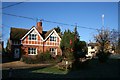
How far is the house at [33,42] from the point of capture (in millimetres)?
46500

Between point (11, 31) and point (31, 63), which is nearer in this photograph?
point (31, 63)

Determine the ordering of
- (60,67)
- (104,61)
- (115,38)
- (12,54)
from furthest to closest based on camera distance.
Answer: (115,38)
(12,54)
(104,61)
(60,67)

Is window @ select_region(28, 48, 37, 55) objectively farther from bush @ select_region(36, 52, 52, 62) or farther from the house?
bush @ select_region(36, 52, 52, 62)

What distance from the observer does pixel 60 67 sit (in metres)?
30.2

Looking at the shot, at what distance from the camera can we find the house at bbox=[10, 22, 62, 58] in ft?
153

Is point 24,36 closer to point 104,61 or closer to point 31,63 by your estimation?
point 31,63

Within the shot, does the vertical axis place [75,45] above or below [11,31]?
below

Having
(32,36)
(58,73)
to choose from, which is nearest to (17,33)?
(32,36)

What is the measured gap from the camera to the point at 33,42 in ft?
158

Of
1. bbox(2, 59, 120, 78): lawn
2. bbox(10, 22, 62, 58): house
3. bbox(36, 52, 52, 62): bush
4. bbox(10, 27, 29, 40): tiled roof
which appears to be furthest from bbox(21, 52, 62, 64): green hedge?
bbox(2, 59, 120, 78): lawn

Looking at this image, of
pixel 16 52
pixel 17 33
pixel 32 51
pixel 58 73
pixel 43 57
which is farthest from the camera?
pixel 17 33

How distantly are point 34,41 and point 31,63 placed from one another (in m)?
9.19

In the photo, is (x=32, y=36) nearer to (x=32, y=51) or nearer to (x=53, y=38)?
(x=32, y=51)

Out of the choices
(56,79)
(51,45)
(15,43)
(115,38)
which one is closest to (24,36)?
(15,43)
